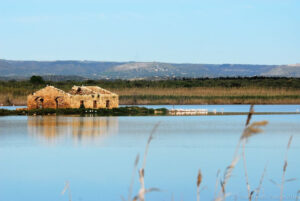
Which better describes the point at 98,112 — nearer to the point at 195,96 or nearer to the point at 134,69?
the point at 195,96

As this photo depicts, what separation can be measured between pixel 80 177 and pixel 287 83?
47046 mm

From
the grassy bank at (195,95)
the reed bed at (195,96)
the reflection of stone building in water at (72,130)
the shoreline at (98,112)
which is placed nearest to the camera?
the reflection of stone building in water at (72,130)

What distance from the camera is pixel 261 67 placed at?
166125 mm

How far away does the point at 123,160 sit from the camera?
13836 mm

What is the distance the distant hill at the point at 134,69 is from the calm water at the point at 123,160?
134 meters

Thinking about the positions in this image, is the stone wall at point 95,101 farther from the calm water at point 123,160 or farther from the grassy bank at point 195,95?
the grassy bank at point 195,95

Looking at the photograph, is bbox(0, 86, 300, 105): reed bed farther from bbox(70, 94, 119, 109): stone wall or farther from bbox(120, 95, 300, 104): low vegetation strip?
bbox(70, 94, 119, 109): stone wall

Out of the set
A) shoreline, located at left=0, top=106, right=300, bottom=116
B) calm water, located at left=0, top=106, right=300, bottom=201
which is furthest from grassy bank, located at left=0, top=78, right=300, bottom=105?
calm water, located at left=0, top=106, right=300, bottom=201

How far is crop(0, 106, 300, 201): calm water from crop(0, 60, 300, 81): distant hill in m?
134

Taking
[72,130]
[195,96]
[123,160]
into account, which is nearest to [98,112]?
[72,130]

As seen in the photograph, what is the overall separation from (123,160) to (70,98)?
675 inches

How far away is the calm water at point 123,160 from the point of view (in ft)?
32.8

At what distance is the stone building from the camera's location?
30750 mm

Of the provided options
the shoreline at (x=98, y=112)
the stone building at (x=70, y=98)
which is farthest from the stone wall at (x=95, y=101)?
the shoreline at (x=98, y=112)
